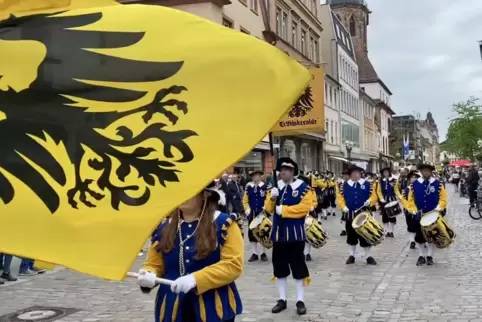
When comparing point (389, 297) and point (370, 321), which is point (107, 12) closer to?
point (370, 321)

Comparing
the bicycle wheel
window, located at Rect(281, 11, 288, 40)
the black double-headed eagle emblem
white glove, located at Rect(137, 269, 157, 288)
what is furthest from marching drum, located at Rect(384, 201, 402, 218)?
window, located at Rect(281, 11, 288, 40)

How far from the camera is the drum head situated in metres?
12.0

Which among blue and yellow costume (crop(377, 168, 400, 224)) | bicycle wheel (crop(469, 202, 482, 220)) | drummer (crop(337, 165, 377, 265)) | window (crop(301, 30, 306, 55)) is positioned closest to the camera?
drummer (crop(337, 165, 377, 265))

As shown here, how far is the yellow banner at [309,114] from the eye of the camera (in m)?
9.23

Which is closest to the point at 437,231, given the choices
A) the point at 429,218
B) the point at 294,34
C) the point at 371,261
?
the point at 429,218

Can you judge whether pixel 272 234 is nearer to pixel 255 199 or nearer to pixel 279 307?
pixel 279 307

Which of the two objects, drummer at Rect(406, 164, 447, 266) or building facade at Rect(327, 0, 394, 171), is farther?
building facade at Rect(327, 0, 394, 171)

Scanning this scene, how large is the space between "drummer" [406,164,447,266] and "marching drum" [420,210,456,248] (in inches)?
10.8

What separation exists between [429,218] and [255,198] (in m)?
4.01

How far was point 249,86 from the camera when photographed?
311cm

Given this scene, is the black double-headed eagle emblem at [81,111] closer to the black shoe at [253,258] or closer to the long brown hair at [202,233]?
the long brown hair at [202,233]

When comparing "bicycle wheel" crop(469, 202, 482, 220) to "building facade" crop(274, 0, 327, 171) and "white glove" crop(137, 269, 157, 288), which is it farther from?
"white glove" crop(137, 269, 157, 288)

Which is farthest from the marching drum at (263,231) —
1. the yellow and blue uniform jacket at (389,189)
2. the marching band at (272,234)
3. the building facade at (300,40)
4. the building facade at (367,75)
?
the building facade at (367,75)

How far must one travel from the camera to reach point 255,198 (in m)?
14.6
